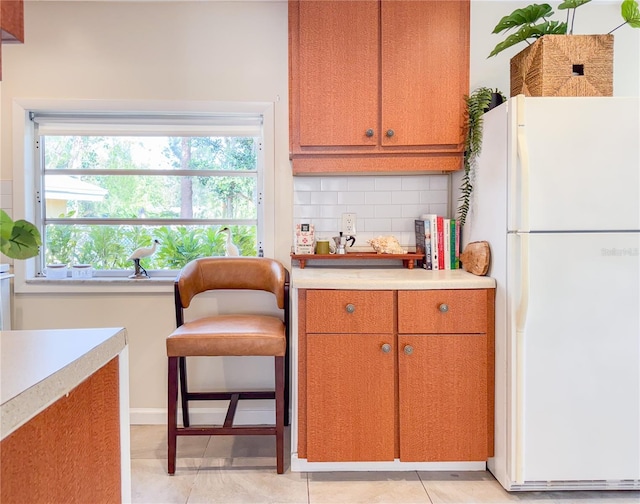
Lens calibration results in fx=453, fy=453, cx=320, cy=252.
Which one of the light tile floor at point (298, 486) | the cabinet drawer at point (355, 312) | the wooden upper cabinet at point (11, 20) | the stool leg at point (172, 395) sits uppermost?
the wooden upper cabinet at point (11, 20)

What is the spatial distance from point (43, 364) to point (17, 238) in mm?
212

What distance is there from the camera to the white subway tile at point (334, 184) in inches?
105

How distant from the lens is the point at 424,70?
2.34m

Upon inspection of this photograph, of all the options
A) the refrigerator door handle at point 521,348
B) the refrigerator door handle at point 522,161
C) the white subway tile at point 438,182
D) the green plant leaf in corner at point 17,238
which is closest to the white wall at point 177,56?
the white subway tile at point 438,182

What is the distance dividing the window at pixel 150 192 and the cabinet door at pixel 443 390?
1226 mm

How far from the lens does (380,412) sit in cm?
206

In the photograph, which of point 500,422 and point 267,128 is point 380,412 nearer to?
point 500,422

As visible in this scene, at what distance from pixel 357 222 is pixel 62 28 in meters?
2.03

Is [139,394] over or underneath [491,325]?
underneath

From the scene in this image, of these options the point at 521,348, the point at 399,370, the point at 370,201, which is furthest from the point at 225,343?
the point at 521,348

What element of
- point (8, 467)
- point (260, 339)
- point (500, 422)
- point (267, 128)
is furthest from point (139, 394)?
point (8, 467)

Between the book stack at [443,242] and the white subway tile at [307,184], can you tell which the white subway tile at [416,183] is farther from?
the white subway tile at [307,184]

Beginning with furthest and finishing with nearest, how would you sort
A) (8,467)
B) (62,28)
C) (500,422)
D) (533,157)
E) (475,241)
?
(62,28) → (475,241) → (500,422) → (533,157) → (8,467)

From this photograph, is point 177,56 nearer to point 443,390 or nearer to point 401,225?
point 401,225
